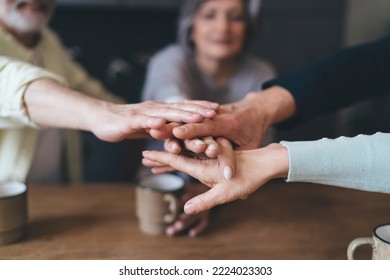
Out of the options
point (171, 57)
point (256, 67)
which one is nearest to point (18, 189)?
point (171, 57)

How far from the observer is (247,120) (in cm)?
74

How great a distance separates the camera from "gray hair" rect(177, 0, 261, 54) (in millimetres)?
1278

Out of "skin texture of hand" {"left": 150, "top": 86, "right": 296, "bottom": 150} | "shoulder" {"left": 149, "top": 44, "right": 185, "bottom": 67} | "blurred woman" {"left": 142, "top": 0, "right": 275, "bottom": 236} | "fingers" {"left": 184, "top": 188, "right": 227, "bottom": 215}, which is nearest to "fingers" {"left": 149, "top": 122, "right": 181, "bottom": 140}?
"skin texture of hand" {"left": 150, "top": 86, "right": 296, "bottom": 150}

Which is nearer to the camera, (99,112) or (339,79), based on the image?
(99,112)

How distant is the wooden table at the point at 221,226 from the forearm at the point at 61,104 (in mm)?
166

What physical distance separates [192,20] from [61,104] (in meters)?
0.72

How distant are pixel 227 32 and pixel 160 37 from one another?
4.39ft

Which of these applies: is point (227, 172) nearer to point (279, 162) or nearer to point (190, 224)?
point (279, 162)

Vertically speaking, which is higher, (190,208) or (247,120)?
(247,120)

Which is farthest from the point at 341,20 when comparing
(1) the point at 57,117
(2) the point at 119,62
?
(1) the point at 57,117

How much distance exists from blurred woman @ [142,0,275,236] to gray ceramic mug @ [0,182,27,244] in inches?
21.7

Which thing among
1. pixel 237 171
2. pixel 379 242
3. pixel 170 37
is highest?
pixel 170 37

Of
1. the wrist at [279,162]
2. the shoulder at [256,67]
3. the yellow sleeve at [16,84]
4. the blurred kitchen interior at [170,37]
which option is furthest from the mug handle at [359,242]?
the blurred kitchen interior at [170,37]
